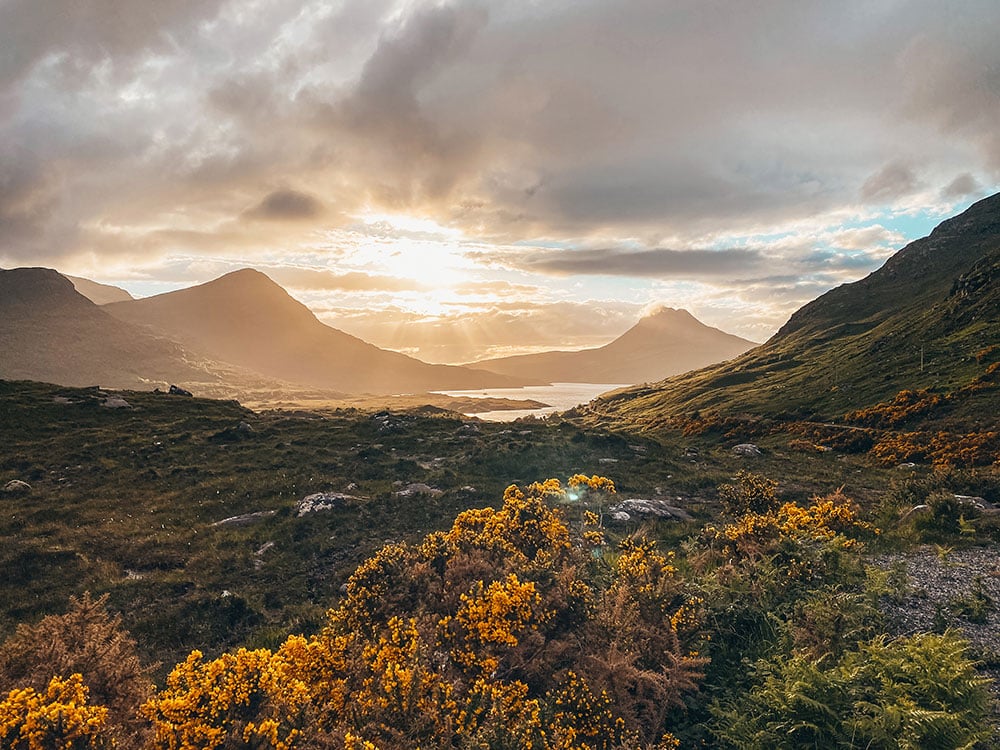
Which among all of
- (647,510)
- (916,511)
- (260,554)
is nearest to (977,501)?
(916,511)

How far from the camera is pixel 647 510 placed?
25234 mm

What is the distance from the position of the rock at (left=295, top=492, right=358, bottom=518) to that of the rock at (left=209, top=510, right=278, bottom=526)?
1.74 metres

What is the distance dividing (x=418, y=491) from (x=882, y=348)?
89698 millimetres

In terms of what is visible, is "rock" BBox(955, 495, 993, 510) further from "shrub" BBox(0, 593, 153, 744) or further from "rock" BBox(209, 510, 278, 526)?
"rock" BBox(209, 510, 278, 526)

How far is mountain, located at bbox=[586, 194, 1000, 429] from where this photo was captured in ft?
198

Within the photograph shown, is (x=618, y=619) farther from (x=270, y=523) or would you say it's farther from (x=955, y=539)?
(x=270, y=523)

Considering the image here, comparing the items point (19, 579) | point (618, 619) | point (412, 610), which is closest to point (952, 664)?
point (618, 619)

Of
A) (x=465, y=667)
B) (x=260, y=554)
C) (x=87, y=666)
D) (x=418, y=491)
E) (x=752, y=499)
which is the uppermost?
(x=87, y=666)

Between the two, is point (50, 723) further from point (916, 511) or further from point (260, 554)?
point (916, 511)

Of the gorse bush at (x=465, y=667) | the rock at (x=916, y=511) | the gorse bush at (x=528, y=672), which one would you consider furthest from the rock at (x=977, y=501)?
the gorse bush at (x=465, y=667)

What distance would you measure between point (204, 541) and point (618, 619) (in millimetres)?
22629

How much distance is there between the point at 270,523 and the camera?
2559 centimetres

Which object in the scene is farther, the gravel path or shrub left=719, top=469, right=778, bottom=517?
shrub left=719, top=469, right=778, bottom=517

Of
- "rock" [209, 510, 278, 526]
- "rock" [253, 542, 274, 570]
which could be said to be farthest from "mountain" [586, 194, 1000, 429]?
"rock" [209, 510, 278, 526]
